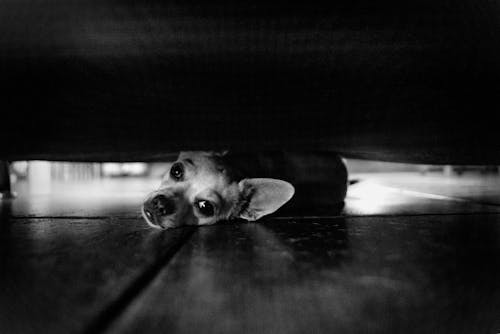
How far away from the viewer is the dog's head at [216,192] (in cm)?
140

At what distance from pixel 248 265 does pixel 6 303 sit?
0.40 m

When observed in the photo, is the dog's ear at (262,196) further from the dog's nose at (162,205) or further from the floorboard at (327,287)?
the floorboard at (327,287)

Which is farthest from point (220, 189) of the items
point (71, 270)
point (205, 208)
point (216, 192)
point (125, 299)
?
point (125, 299)

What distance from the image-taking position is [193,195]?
145 cm

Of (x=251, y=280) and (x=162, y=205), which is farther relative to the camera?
(x=162, y=205)

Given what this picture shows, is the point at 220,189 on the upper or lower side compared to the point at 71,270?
upper

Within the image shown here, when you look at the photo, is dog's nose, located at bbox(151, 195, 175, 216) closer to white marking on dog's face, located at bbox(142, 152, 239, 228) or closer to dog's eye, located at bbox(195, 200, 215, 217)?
white marking on dog's face, located at bbox(142, 152, 239, 228)

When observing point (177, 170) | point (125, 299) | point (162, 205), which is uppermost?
point (177, 170)

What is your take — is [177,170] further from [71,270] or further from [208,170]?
[71,270]

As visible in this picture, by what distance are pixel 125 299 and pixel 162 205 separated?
74cm

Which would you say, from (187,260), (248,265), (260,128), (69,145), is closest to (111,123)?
(69,145)

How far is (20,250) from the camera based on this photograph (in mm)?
868

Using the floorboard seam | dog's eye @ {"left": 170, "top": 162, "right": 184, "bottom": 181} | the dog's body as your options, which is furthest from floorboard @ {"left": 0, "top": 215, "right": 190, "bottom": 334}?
dog's eye @ {"left": 170, "top": 162, "right": 184, "bottom": 181}

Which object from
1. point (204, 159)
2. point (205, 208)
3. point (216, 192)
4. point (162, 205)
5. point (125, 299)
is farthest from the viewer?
point (204, 159)
